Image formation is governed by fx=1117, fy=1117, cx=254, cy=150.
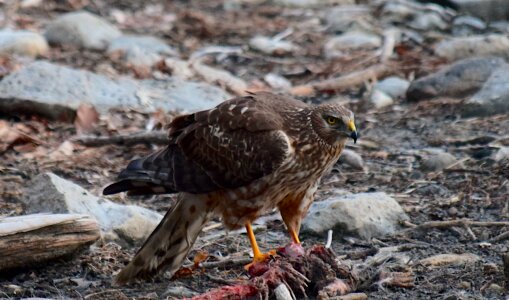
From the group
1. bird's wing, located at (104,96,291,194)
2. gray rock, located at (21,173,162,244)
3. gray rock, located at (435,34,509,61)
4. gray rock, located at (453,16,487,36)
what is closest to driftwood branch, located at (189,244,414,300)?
bird's wing, located at (104,96,291,194)

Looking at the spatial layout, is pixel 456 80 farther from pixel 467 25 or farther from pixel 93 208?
pixel 93 208

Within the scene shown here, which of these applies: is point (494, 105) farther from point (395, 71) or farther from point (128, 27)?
point (128, 27)

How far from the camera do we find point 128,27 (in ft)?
49.4

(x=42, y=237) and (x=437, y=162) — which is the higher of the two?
(x=42, y=237)

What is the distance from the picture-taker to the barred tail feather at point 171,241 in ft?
21.9

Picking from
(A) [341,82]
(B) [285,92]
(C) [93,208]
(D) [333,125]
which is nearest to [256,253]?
(D) [333,125]

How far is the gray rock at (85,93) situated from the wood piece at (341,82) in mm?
1129

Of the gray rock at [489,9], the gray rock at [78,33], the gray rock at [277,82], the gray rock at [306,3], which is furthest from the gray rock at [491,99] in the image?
the gray rock at [306,3]

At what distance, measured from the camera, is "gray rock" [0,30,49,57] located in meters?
12.4

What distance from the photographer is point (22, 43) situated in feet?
41.2

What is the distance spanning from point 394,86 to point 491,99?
1.61m

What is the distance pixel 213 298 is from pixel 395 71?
7.11m

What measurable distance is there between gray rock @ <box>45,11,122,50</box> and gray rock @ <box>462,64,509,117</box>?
4764 millimetres

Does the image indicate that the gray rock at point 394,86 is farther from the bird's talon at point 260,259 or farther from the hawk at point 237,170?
the bird's talon at point 260,259
